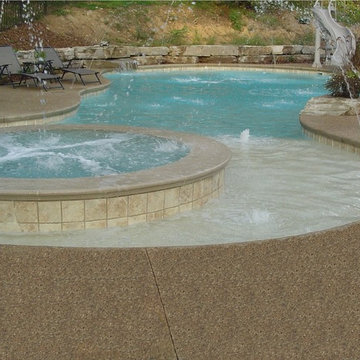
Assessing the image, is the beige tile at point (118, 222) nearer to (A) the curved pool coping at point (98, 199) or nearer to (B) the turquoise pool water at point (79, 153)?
(A) the curved pool coping at point (98, 199)

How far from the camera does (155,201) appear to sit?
20.7 feet

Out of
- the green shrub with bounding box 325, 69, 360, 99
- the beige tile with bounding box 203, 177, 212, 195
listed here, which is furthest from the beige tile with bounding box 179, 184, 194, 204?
the green shrub with bounding box 325, 69, 360, 99

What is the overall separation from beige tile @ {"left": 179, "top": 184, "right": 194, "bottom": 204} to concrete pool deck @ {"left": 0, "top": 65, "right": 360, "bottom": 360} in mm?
1610

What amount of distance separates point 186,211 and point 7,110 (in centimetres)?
574

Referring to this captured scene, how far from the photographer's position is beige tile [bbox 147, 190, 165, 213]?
626cm

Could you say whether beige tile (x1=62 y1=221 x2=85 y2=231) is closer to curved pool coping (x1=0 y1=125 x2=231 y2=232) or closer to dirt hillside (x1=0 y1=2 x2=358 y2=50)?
curved pool coping (x1=0 y1=125 x2=231 y2=232)

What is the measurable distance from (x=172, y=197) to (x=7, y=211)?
64.7 inches

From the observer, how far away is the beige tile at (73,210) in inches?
231

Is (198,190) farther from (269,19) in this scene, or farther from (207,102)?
(269,19)

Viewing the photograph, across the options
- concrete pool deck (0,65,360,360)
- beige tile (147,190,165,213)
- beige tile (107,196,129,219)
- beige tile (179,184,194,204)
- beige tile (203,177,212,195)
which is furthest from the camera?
beige tile (203,177,212,195)

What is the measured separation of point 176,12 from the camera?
973 inches

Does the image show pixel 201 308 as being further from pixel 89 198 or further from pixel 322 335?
pixel 89 198

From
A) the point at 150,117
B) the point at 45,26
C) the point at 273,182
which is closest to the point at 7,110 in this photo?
the point at 150,117

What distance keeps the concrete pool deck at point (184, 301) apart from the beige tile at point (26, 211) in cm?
101
